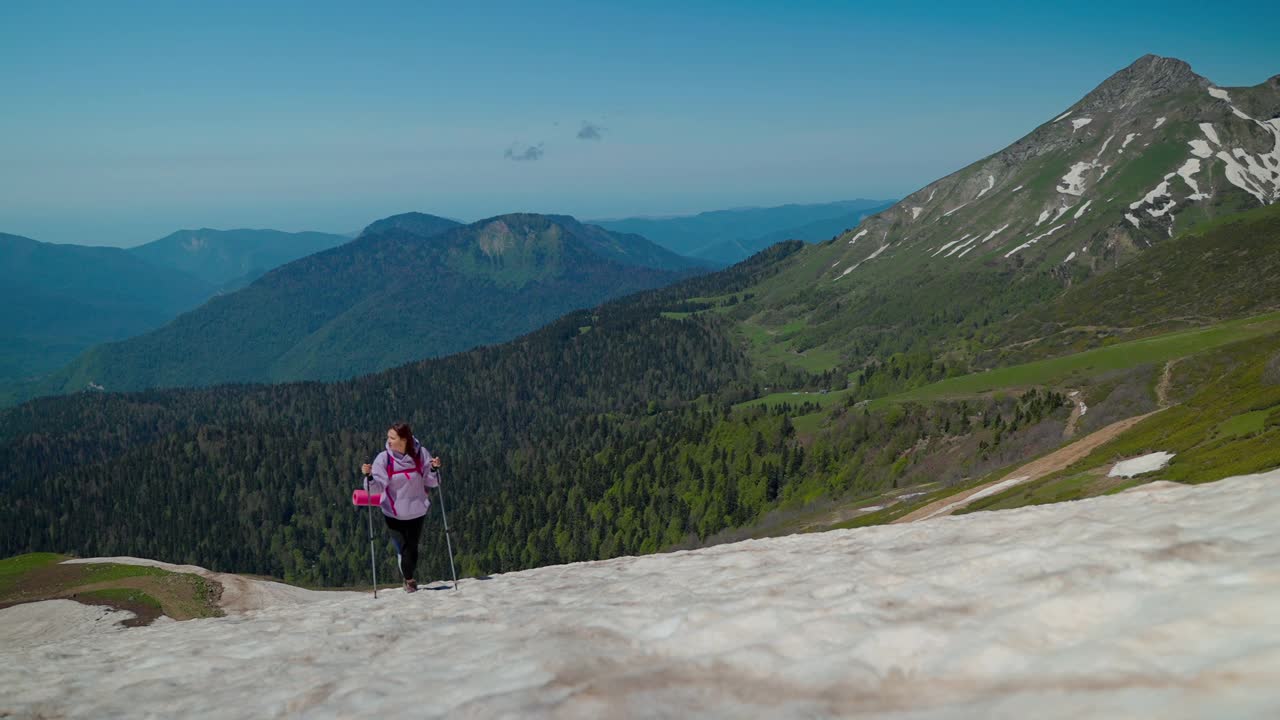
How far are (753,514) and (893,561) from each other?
14972 centimetres

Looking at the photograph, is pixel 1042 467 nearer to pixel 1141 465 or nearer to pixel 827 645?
pixel 1141 465

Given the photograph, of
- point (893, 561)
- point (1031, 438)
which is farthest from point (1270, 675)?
point (1031, 438)

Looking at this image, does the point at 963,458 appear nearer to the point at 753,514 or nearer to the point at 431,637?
the point at 753,514

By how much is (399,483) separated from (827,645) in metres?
13.3

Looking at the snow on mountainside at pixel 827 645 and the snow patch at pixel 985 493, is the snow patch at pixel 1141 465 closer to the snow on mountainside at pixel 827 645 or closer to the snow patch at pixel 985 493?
the snow patch at pixel 985 493

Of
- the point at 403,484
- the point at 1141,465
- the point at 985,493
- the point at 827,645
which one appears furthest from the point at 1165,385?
the point at 827,645

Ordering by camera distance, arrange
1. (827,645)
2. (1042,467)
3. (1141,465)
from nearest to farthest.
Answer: (827,645) < (1141,465) < (1042,467)

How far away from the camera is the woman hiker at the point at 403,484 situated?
19.2 metres

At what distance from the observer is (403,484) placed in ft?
63.5

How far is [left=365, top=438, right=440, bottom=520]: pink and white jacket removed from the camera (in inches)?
755

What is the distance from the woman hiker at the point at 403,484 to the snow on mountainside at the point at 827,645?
11.8ft

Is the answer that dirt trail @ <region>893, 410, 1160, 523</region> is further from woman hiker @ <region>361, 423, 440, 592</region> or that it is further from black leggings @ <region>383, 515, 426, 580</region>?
woman hiker @ <region>361, 423, 440, 592</region>

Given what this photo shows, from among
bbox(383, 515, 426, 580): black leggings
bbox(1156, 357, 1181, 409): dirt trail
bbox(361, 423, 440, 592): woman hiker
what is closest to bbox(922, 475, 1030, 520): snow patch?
bbox(1156, 357, 1181, 409): dirt trail

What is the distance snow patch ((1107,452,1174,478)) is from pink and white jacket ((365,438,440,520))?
4124 centimetres
